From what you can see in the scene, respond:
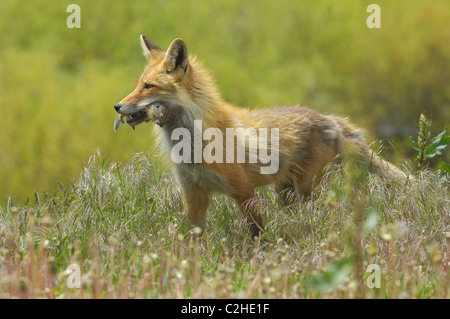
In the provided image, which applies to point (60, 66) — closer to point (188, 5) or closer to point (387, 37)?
point (188, 5)

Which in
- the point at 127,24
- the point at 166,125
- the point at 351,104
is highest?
the point at 127,24

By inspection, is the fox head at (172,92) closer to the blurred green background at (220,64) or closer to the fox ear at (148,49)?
the fox ear at (148,49)

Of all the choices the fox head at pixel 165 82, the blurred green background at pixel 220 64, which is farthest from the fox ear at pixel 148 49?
the blurred green background at pixel 220 64

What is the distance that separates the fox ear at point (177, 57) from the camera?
5320 millimetres

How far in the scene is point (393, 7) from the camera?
73.4 feet

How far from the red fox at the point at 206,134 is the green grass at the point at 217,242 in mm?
258

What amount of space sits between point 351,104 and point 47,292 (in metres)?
20.0

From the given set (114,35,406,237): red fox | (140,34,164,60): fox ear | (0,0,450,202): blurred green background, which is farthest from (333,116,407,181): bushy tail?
(0,0,450,202): blurred green background

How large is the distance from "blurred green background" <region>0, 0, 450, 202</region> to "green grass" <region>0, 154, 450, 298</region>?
12537 millimetres

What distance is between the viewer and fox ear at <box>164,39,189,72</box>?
5.32 m

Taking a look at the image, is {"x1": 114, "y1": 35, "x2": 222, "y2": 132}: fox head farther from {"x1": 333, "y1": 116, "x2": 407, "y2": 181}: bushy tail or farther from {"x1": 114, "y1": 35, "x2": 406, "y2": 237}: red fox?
{"x1": 333, "y1": 116, "x2": 407, "y2": 181}: bushy tail

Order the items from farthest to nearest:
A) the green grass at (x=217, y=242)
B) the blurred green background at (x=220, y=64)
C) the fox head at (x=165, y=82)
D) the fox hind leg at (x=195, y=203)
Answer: the blurred green background at (x=220, y=64) < the fox hind leg at (x=195, y=203) < the fox head at (x=165, y=82) < the green grass at (x=217, y=242)
